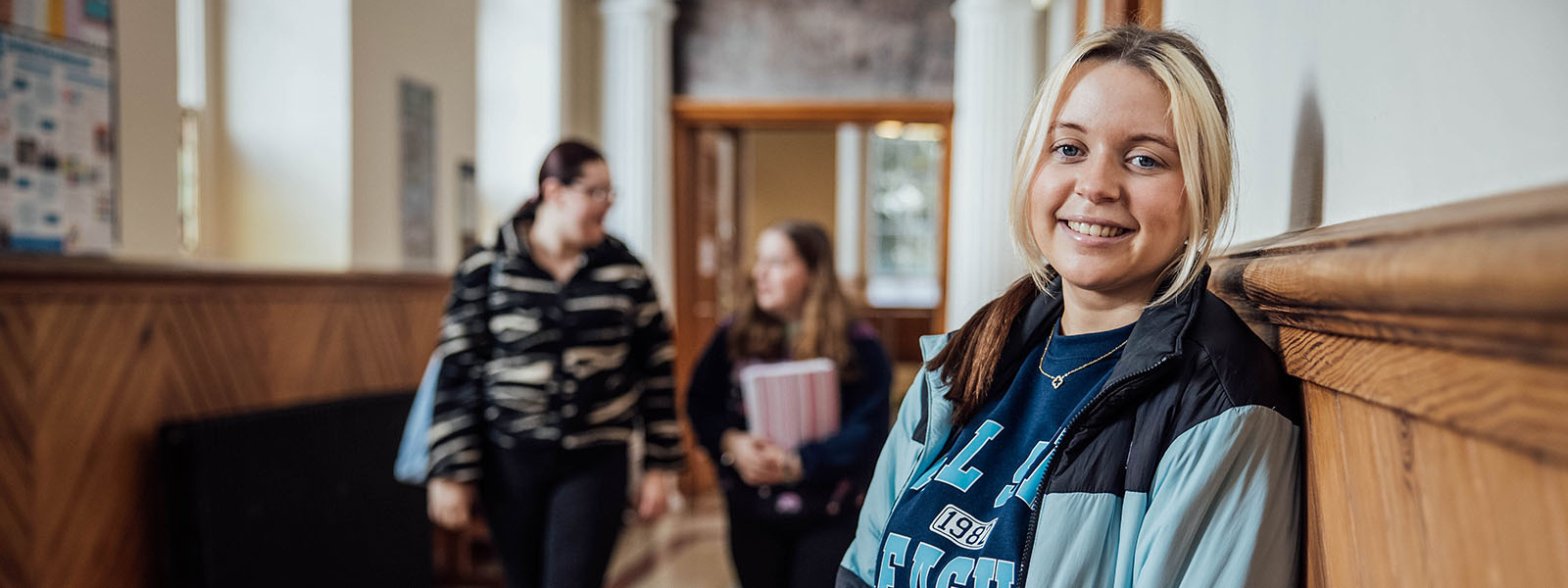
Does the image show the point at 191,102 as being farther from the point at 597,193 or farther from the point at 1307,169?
the point at 1307,169

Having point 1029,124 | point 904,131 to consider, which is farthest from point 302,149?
point 904,131

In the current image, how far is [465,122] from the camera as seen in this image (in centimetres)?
491

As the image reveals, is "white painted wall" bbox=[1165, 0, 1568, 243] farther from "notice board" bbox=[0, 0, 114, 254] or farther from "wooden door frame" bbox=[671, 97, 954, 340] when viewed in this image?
"wooden door frame" bbox=[671, 97, 954, 340]

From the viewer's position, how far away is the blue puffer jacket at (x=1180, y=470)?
0.82 m

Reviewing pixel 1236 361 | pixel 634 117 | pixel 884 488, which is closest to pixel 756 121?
pixel 634 117

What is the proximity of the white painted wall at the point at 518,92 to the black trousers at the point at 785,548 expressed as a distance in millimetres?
3524

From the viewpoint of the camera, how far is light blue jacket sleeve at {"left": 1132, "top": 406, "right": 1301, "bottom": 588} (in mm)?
Result: 818

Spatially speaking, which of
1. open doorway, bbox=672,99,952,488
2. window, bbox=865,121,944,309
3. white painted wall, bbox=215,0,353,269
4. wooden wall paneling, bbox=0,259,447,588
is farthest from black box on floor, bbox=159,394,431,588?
window, bbox=865,121,944,309

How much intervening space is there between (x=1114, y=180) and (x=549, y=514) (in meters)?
1.93

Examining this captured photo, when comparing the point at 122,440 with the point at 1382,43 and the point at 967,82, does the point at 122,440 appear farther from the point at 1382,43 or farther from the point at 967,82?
the point at 967,82

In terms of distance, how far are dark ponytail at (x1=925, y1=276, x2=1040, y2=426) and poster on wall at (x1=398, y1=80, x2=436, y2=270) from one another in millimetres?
3719

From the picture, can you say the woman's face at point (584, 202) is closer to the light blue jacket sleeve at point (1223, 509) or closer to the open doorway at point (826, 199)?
the light blue jacket sleeve at point (1223, 509)

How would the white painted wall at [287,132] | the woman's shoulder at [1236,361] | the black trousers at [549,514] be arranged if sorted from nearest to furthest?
the woman's shoulder at [1236,361]
the black trousers at [549,514]
the white painted wall at [287,132]

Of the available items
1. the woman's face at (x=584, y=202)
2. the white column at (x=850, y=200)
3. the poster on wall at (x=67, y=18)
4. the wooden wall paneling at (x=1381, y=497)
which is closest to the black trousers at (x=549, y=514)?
the woman's face at (x=584, y=202)
